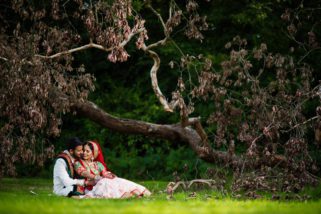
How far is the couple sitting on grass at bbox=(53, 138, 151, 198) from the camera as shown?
9492mm

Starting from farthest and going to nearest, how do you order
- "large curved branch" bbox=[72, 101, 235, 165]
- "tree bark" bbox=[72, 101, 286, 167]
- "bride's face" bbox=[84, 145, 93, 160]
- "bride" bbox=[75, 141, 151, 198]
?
"large curved branch" bbox=[72, 101, 235, 165] < "tree bark" bbox=[72, 101, 286, 167] < "bride's face" bbox=[84, 145, 93, 160] < "bride" bbox=[75, 141, 151, 198]

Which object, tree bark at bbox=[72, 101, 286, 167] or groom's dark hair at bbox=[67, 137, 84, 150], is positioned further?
tree bark at bbox=[72, 101, 286, 167]

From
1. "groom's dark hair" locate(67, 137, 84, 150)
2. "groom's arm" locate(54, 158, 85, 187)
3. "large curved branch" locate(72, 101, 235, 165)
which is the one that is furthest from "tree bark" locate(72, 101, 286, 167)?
"groom's arm" locate(54, 158, 85, 187)

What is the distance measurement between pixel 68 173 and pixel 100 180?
579 mm

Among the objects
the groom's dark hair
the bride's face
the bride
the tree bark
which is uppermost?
the tree bark

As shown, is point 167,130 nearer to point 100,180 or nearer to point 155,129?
point 155,129

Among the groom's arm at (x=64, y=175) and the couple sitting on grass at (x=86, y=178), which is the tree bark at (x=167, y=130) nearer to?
the couple sitting on grass at (x=86, y=178)

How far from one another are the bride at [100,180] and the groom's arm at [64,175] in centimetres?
22

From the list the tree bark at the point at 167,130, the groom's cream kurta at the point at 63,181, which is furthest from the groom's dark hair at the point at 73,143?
the tree bark at the point at 167,130

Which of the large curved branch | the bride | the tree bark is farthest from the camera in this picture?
the large curved branch

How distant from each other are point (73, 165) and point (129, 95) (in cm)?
820

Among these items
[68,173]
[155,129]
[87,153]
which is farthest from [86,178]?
[155,129]

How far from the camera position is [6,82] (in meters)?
9.83

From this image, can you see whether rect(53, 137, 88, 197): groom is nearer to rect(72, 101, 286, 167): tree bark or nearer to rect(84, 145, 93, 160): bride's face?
rect(84, 145, 93, 160): bride's face
